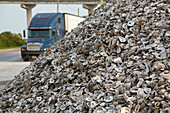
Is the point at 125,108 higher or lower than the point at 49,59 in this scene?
lower

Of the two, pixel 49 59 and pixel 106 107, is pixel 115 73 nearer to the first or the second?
pixel 106 107

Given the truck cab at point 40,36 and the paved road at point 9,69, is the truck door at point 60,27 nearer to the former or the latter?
the truck cab at point 40,36

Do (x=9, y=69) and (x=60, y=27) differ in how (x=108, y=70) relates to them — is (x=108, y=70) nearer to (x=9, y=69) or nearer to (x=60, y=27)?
(x=9, y=69)

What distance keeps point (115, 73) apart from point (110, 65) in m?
0.26

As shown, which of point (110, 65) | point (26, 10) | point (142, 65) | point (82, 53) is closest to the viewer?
point (142, 65)

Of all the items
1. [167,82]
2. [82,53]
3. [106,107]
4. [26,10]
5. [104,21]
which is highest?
[26,10]

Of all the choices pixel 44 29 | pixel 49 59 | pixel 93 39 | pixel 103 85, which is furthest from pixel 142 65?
pixel 44 29

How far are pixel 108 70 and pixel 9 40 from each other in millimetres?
39674

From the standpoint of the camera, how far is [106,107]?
3.63m

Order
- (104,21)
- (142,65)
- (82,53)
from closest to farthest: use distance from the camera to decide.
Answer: (142,65) → (82,53) → (104,21)

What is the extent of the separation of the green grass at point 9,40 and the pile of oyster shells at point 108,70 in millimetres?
35052

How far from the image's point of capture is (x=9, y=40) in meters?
41.5

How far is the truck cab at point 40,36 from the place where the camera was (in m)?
16.2

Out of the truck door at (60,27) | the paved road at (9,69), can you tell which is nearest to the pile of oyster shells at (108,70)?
the paved road at (9,69)
